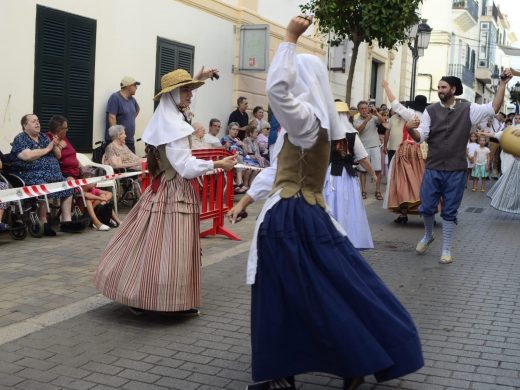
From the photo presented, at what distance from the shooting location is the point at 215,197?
30.1ft

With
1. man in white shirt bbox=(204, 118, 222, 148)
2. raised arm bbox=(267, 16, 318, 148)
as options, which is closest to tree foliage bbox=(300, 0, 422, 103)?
man in white shirt bbox=(204, 118, 222, 148)

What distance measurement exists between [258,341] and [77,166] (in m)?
6.40

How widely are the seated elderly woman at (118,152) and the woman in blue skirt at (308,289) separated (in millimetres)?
7017

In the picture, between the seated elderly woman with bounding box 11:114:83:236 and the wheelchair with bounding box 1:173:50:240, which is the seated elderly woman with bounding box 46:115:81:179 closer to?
the seated elderly woman with bounding box 11:114:83:236

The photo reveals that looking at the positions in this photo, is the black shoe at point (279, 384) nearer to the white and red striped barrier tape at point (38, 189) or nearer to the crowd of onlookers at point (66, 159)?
the crowd of onlookers at point (66, 159)

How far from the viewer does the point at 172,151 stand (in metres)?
5.22

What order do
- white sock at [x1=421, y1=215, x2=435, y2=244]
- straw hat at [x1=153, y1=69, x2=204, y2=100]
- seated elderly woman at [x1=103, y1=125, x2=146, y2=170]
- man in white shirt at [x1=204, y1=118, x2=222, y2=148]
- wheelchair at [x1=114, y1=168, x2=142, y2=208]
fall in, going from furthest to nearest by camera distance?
→ man in white shirt at [x1=204, y1=118, x2=222, y2=148] → wheelchair at [x1=114, y1=168, x2=142, y2=208] → seated elderly woman at [x1=103, y1=125, x2=146, y2=170] → white sock at [x1=421, y1=215, x2=435, y2=244] → straw hat at [x1=153, y1=69, x2=204, y2=100]

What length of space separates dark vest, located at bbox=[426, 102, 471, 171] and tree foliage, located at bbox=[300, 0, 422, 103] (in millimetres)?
8221

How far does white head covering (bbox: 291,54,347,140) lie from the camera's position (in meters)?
3.93

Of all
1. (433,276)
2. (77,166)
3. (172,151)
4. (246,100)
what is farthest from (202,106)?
(172,151)

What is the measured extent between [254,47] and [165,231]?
10.8 meters

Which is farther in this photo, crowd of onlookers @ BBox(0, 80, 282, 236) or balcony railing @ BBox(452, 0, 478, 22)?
balcony railing @ BBox(452, 0, 478, 22)

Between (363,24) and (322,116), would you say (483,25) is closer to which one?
(363,24)

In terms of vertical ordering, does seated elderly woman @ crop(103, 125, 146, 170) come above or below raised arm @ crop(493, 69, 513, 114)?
below
